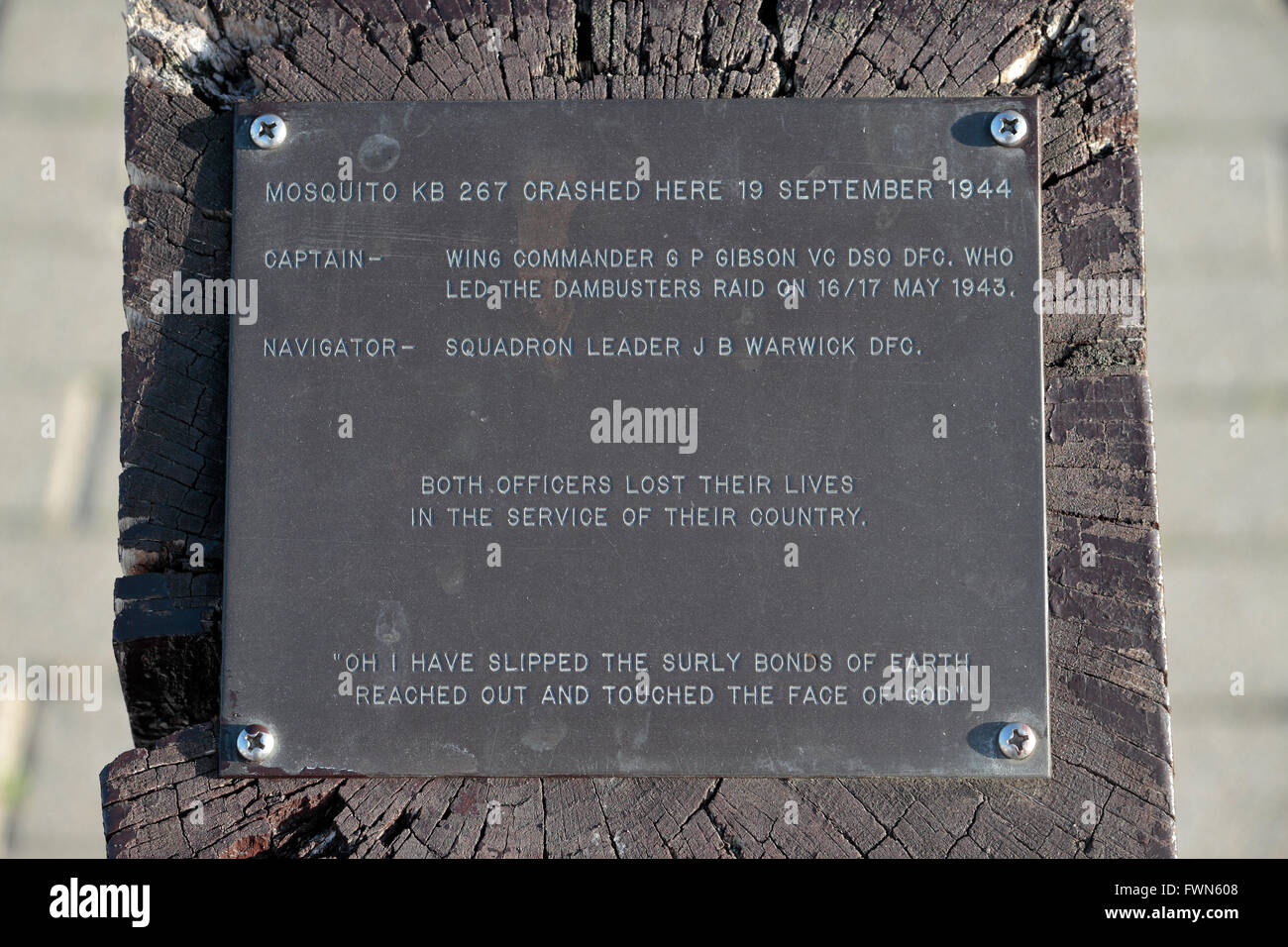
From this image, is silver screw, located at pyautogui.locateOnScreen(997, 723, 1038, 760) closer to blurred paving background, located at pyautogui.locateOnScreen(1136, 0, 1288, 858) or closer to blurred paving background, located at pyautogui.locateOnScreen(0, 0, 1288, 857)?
blurred paving background, located at pyautogui.locateOnScreen(1136, 0, 1288, 858)

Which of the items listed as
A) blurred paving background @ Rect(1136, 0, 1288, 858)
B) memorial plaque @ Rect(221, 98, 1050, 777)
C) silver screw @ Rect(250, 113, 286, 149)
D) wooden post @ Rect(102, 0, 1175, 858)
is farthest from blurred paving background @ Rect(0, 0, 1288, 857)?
silver screw @ Rect(250, 113, 286, 149)

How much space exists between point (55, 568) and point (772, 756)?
3550 mm

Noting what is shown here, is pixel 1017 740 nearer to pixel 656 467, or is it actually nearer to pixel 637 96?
pixel 656 467

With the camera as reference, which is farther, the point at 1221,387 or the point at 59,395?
the point at 59,395

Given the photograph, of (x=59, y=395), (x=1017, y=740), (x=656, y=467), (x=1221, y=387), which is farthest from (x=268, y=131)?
(x=1221, y=387)

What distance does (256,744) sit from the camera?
6.04 ft

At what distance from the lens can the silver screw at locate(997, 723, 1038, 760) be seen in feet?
5.96

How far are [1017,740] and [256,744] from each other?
1.43 metres

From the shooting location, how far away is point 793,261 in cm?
189

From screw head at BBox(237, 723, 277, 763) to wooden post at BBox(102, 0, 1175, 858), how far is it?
0.31 ft

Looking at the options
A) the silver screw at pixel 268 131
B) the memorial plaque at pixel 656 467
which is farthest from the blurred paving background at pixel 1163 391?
the silver screw at pixel 268 131

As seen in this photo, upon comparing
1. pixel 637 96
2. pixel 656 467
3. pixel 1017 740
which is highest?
pixel 637 96
